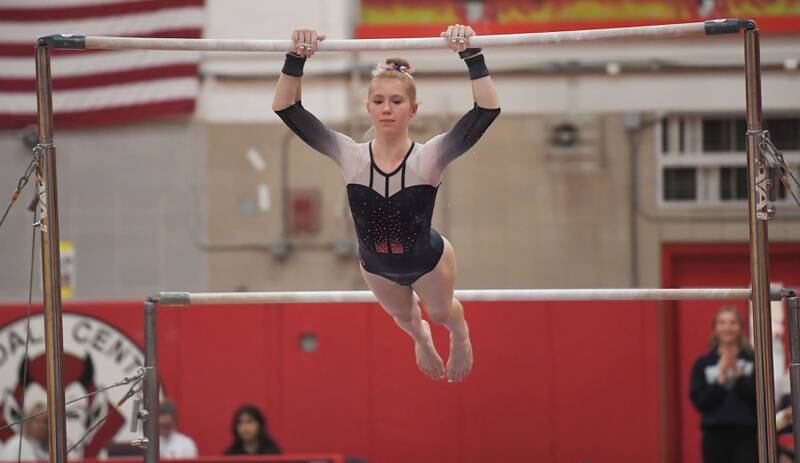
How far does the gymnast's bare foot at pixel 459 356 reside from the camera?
4.50 meters

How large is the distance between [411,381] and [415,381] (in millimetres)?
28

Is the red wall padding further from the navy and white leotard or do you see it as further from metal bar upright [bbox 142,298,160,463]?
the navy and white leotard

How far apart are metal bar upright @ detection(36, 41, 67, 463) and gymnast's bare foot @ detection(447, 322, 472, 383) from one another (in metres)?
1.48

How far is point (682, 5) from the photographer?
8797mm

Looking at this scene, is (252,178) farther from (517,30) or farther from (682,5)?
(682,5)

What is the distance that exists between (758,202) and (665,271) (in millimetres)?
4944

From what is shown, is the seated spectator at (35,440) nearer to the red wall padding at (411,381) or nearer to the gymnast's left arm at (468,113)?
the red wall padding at (411,381)

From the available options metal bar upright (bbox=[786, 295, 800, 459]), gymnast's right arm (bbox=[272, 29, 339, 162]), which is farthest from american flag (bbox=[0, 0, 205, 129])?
metal bar upright (bbox=[786, 295, 800, 459])

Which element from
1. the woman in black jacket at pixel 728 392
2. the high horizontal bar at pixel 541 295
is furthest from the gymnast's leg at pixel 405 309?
the woman in black jacket at pixel 728 392

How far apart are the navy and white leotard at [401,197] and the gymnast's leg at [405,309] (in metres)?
0.07

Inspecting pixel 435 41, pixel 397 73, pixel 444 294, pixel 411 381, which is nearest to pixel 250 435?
pixel 411 381

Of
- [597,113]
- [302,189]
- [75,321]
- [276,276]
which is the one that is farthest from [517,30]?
[75,321]

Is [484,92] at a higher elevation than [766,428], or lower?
higher

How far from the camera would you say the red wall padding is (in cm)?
796
